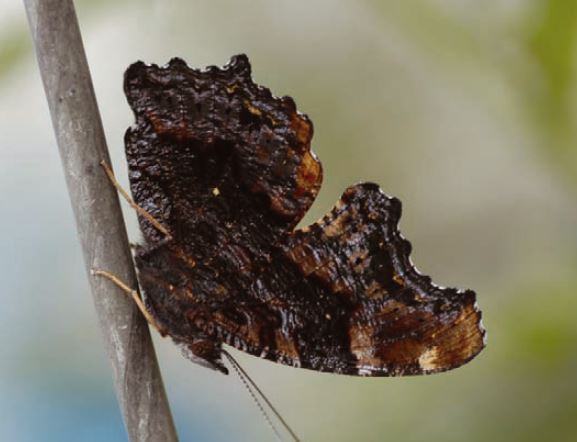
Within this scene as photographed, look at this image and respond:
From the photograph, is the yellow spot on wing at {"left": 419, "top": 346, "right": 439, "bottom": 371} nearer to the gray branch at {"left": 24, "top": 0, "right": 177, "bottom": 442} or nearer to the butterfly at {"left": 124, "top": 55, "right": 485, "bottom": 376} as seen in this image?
the butterfly at {"left": 124, "top": 55, "right": 485, "bottom": 376}

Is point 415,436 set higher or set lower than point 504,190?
lower

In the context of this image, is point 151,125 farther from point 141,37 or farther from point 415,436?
point 415,436

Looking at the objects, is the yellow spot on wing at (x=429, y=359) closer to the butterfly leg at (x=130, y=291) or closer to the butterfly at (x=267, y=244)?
the butterfly at (x=267, y=244)

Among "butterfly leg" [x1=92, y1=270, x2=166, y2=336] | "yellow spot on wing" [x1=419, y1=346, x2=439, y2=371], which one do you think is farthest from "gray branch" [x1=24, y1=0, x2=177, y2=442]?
"yellow spot on wing" [x1=419, y1=346, x2=439, y2=371]

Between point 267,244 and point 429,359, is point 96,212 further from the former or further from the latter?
point 429,359

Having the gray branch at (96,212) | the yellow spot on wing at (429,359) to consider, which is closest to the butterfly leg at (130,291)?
the gray branch at (96,212)

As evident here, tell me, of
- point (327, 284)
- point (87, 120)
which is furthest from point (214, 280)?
point (87, 120)
